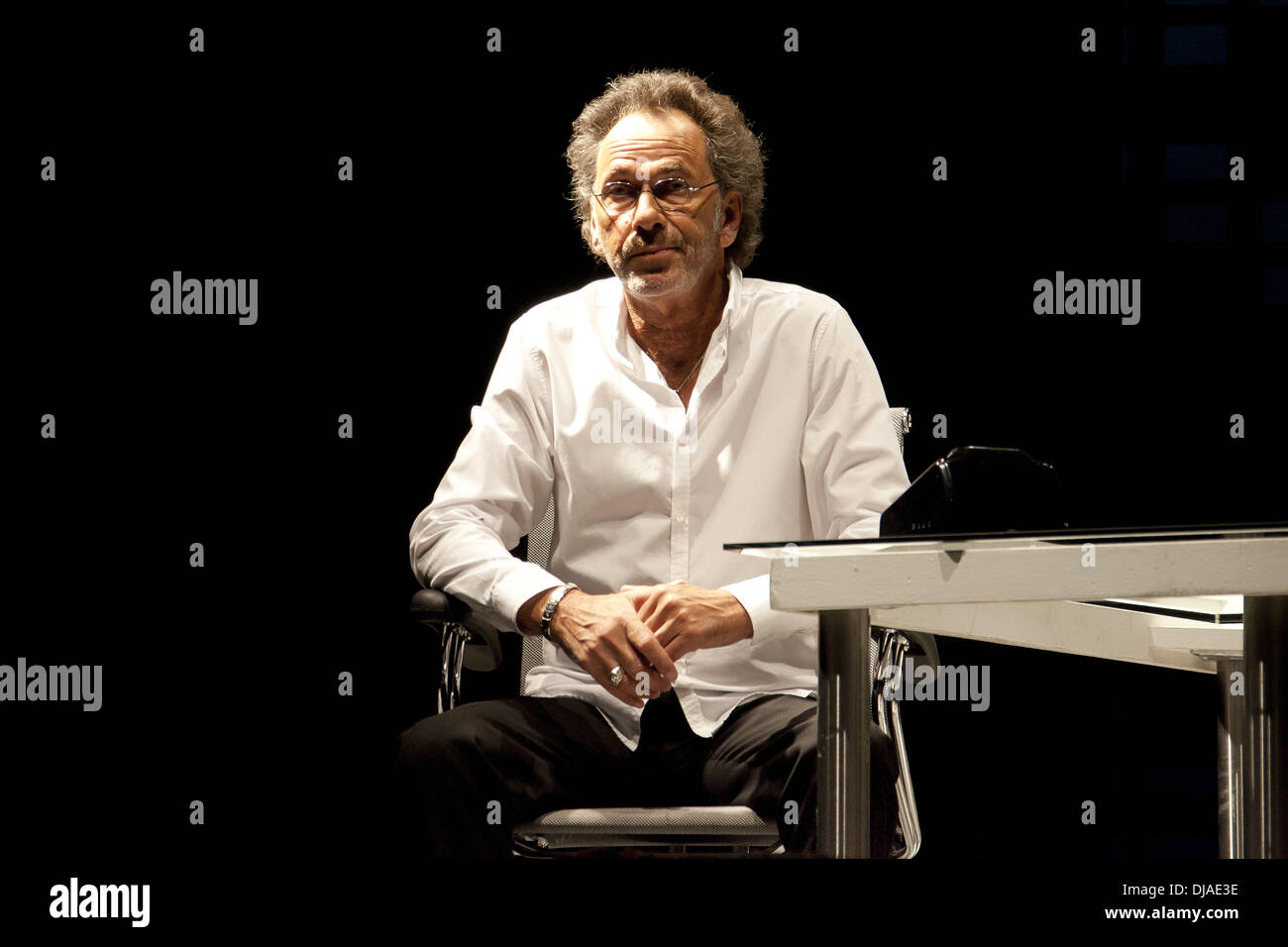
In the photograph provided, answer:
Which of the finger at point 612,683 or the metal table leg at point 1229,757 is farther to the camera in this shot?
the finger at point 612,683

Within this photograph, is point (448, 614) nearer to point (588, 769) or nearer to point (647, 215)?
point (588, 769)

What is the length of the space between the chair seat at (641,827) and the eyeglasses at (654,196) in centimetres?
104

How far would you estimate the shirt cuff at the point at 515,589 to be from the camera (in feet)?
6.64

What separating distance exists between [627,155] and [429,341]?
100 centimetres

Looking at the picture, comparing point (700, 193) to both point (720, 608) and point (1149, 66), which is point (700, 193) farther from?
point (1149, 66)

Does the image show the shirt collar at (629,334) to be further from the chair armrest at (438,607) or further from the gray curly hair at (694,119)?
the chair armrest at (438,607)

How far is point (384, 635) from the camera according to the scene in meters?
3.19

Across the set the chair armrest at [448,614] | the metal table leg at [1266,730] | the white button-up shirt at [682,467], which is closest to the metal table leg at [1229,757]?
the metal table leg at [1266,730]

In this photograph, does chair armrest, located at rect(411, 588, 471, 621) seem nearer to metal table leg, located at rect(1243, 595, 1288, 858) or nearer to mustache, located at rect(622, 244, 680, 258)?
mustache, located at rect(622, 244, 680, 258)

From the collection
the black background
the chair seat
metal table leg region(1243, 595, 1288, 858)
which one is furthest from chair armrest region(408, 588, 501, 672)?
metal table leg region(1243, 595, 1288, 858)

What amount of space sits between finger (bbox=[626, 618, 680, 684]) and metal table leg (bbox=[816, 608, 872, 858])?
58 cm

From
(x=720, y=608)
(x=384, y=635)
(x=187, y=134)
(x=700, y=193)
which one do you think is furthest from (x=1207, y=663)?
(x=187, y=134)

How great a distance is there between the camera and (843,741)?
4.24 ft

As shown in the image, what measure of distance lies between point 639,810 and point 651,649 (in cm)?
22
